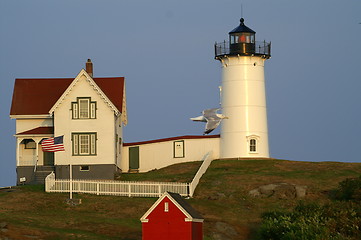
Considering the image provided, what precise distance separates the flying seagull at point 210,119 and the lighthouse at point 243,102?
1641mm

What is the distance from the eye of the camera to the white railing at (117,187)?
58.9 meters

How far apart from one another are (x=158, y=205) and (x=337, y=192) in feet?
→ 49.2

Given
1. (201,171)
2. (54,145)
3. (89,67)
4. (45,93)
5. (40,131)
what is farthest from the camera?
(89,67)

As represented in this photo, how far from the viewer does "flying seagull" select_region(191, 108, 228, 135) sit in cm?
6819

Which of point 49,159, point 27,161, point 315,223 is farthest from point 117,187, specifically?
point 315,223

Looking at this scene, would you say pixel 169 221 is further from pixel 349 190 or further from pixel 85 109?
pixel 85 109

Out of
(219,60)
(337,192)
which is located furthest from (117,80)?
(337,192)

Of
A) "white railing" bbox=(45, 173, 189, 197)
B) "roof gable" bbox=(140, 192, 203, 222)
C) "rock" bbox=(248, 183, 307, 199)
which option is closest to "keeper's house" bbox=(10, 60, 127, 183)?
"white railing" bbox=(45, 173, 189, 197)

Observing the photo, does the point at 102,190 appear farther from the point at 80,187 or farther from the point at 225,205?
the point at 225,205

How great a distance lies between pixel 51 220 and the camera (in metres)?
51.5

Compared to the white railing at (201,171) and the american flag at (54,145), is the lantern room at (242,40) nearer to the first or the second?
the white railing at (201,171)

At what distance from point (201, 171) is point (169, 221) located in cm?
1748

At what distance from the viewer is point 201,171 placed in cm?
6375

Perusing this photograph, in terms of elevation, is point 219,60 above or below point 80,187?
above
